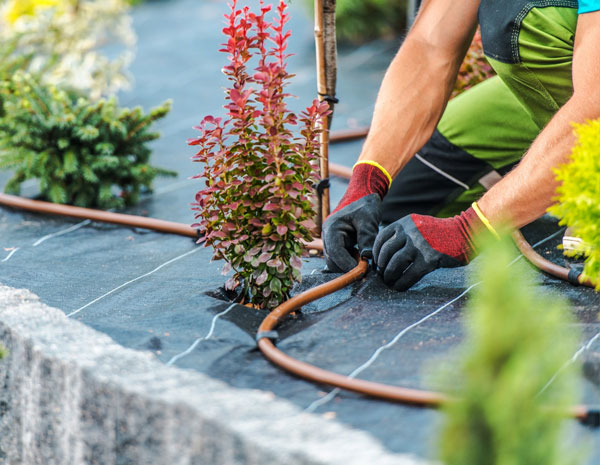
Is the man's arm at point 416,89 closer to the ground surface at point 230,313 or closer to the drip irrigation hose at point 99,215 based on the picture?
the ground surface at point 230,313

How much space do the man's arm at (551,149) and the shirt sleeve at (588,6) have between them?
0.05 feet

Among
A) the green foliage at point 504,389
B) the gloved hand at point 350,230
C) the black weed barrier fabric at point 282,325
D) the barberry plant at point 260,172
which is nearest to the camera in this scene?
the green foliage at point 504,389

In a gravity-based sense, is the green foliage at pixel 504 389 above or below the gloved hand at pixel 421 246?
above

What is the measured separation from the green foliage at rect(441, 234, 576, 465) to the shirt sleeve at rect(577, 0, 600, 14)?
1442mm

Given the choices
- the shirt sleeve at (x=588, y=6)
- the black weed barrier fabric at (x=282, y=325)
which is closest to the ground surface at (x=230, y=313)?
the black weed barrier fabric at (x=282, y=325)

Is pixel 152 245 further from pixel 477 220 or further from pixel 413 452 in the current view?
pixel 413 452

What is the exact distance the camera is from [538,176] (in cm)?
229

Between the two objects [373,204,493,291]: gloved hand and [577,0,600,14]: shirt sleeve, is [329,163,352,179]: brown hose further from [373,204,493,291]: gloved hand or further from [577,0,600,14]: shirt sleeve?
[577,0,600,14]: shirt sleeve

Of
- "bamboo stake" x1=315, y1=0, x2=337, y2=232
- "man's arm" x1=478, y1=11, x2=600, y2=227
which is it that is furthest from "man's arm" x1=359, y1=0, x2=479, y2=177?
"man's arm" x1=478, y1=11, x2=600, y2=227

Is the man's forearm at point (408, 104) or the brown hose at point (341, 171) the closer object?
the man's forearm at point (408, 104)

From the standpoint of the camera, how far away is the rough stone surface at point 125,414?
5.15 ft

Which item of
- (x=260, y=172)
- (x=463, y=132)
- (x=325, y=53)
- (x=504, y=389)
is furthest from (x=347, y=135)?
(x=504, y=389)

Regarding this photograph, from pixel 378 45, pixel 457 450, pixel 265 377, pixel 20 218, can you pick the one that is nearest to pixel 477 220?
pixel 265 377

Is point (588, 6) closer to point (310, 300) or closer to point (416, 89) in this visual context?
point (416, 89)
